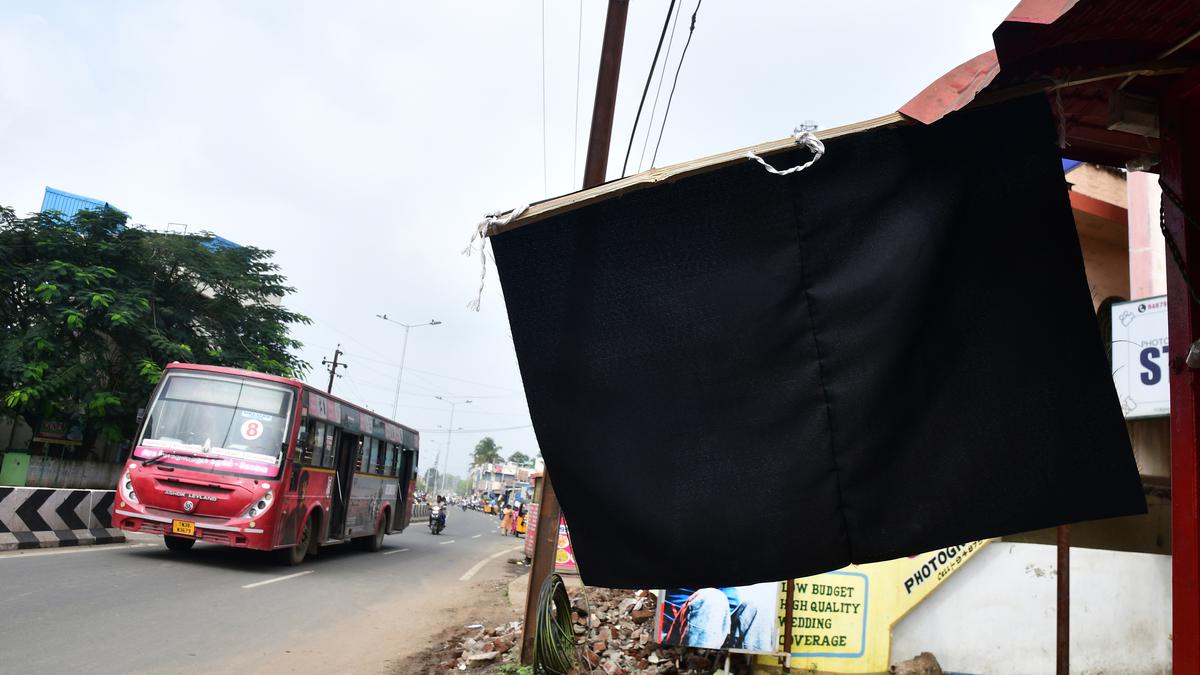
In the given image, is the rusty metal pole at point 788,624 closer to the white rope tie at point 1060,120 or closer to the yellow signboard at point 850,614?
the yellow signboard at point 850,614

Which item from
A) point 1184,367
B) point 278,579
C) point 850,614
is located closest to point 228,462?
point 278,579

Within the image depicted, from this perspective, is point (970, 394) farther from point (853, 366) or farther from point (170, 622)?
point (170, 622)

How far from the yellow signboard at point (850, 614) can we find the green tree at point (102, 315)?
20643 mm

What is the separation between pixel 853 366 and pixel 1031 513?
70 cm

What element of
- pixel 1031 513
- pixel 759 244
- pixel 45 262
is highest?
pixel 45 262

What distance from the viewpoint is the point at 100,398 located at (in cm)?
2198

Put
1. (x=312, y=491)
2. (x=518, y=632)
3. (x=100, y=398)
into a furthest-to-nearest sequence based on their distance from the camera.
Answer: (x=100, y=398) < (x=312, y=491) < (x=518, y=632)

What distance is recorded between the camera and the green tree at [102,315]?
2141cm

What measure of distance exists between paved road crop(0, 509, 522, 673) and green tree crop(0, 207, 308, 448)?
31.5ft

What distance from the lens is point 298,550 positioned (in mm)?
13984

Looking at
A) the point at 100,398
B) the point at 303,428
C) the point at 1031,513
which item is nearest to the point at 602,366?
the point at 1031,513

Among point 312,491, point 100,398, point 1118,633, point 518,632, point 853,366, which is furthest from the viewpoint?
point 100,398

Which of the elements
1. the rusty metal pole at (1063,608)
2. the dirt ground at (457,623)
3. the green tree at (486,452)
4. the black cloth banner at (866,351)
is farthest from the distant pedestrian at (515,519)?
the green tree at (486,452)

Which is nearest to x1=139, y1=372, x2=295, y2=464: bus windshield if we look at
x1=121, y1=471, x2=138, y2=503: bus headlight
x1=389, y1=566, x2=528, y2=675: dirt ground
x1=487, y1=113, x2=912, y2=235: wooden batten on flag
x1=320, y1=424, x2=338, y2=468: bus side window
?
x1=121, y1=471, x2=138, y2=503: bus headlight
